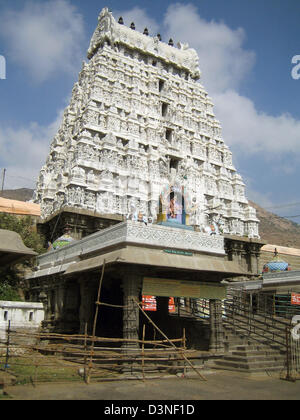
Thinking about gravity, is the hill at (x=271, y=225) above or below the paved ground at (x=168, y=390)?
above

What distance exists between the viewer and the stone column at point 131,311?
1437 cm

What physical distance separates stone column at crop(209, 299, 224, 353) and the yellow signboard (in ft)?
1.45

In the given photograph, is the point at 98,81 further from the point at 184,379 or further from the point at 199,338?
the point at 184,379

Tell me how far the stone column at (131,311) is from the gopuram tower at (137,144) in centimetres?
1425

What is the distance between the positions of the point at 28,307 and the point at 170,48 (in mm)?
36359

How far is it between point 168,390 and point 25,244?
19.3m

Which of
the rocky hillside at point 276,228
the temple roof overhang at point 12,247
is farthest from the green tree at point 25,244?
the rocky hillside at point 276,228

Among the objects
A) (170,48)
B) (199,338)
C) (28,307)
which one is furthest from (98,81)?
(199,338)

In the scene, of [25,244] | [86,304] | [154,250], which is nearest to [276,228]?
[25,244]

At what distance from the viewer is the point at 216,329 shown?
16797mm

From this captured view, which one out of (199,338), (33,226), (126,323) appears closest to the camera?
(126,323)

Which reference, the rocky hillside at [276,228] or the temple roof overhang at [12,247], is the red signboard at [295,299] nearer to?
the temple roof overhang at [12,247]

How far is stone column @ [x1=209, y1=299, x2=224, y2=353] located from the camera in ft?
54.6
